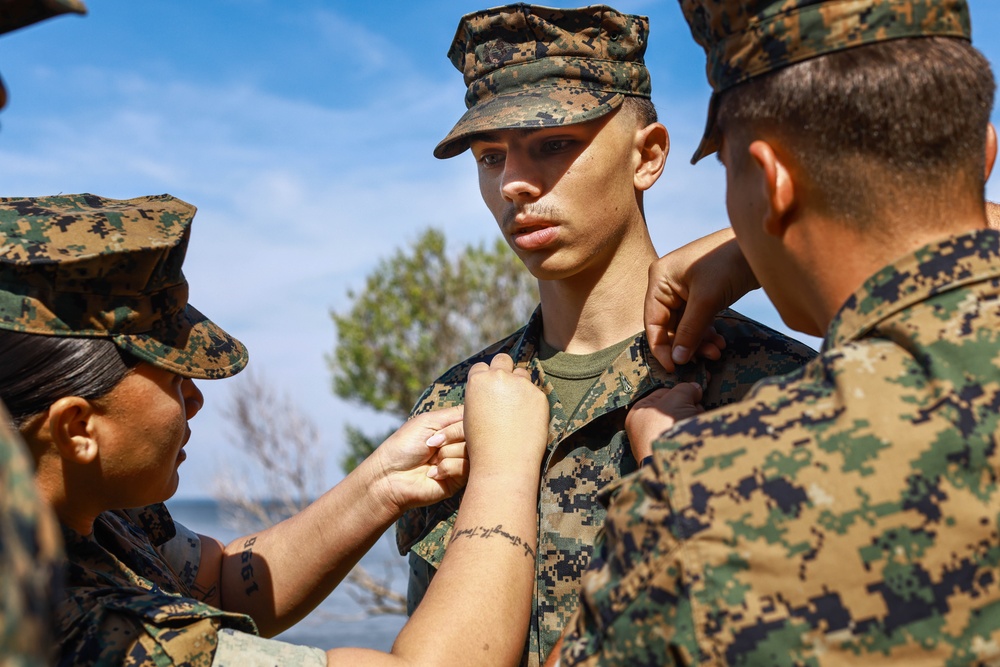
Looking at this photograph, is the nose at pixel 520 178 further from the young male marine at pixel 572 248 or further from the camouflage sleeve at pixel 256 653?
the camouflage sleeve at pixel 256 653

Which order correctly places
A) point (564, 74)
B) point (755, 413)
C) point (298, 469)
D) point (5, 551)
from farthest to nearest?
point (298, 469), point (564, 74), point (755, 413), point (5, 551)

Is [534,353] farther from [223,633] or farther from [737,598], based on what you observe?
[737,598]

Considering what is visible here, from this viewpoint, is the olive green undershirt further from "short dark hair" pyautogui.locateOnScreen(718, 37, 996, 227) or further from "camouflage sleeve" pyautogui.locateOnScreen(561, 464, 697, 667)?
"short dark hair" pyautogui.locateOnScreen(718, 37, 996, 227)

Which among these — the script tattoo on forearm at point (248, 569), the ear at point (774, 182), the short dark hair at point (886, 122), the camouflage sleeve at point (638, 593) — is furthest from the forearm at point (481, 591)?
the short dark hair at point (886, 122)

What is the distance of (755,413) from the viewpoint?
1762 millimetres

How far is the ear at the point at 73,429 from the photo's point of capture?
2.47m

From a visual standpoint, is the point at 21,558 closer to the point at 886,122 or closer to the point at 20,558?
the point at 20,558

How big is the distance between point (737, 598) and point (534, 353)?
1.99 m

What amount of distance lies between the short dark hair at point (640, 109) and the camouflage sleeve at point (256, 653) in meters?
2.17

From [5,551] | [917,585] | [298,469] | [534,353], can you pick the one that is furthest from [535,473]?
[298,469]

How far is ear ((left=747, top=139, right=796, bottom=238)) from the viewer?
6.39 ft

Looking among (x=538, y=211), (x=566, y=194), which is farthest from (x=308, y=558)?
(x=566, y=194)

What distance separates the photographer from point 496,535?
107 inches

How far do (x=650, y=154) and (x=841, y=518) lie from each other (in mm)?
2144
